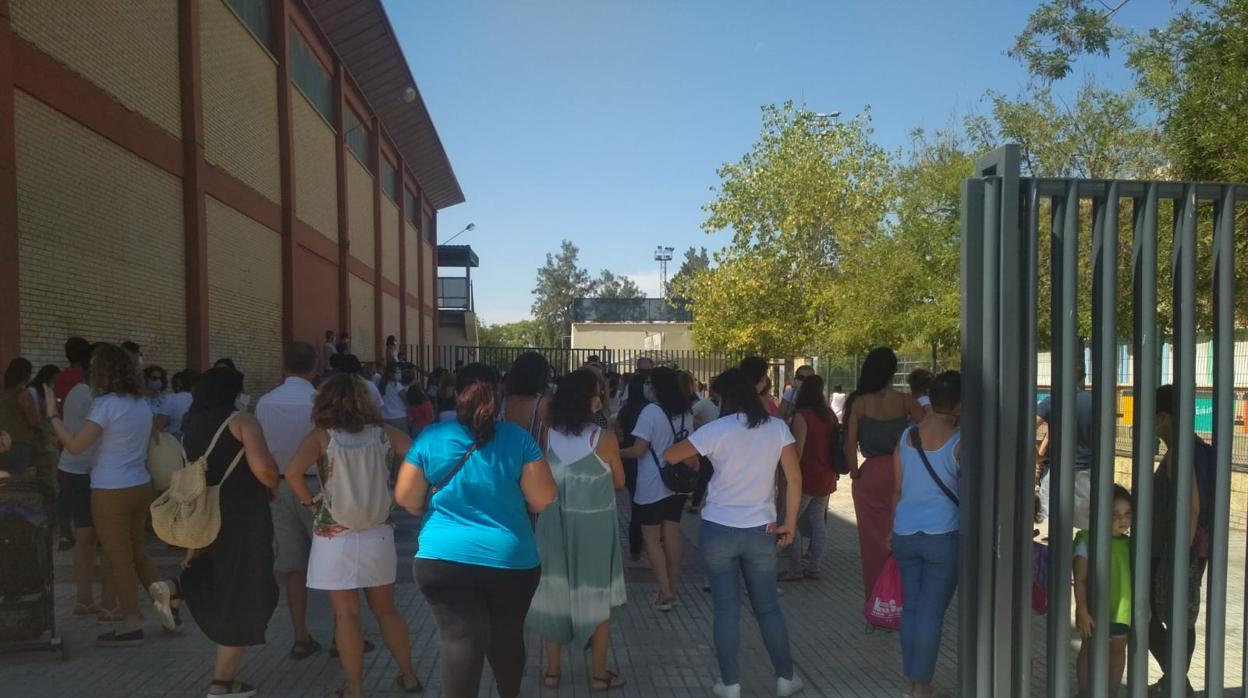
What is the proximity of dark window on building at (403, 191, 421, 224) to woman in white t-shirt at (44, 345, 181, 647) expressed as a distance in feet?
89.7

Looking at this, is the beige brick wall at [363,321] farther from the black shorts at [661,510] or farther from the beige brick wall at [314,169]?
the black shorts at [661,510]

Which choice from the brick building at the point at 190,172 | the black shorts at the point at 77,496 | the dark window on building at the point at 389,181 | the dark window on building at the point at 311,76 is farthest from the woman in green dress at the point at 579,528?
the dark window on building at the point at 389,181

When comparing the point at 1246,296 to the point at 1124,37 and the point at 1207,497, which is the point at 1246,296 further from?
the point at 1207,497

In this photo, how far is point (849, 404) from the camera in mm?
6734

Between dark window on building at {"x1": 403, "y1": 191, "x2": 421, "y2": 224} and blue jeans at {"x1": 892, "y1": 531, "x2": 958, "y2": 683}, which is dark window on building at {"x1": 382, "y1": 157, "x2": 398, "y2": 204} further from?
blue jeans at {"x1": 892, "y1": 531, "x2": 958, "y2": 683}

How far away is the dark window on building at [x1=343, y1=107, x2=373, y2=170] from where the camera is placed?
23984mm

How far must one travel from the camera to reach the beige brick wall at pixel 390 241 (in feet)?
94.3

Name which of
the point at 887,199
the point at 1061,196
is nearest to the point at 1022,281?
the point at 1061,196

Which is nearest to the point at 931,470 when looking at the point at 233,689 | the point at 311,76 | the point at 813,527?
the point at 813,527

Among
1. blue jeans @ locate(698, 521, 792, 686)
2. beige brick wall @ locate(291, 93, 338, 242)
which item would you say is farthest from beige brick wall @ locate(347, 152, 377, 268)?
blue jeans @ locate(698, 521, 792, 686)

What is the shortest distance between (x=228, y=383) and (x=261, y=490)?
0.58m

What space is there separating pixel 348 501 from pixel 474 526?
0.93 m

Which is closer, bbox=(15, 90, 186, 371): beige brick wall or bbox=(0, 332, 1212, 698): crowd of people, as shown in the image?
bbox=(0, 332, 1212, 698): crowd of people

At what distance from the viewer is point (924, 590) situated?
187 inches
